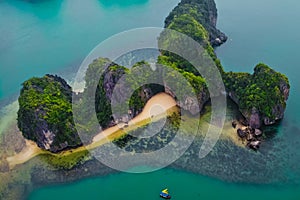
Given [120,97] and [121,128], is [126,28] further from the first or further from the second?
[121,128]

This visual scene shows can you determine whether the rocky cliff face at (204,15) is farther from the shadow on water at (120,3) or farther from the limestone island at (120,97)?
the shadow on water at (120,3)

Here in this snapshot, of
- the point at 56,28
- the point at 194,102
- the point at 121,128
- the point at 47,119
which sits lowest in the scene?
the point at 47,119

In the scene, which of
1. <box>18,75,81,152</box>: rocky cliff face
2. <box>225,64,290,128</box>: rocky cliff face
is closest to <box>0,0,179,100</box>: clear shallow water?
<box>18,75,81,152</box>: rocky cliff face

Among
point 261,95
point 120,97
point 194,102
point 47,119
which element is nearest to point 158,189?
point 194,102

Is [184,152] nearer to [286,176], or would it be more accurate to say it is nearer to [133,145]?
[133,145]

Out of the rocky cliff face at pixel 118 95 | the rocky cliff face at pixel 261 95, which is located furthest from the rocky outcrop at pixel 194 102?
the rocky cliff face at pixel 118 95

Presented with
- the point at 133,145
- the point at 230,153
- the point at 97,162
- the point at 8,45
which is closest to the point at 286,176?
the point at 230,153
